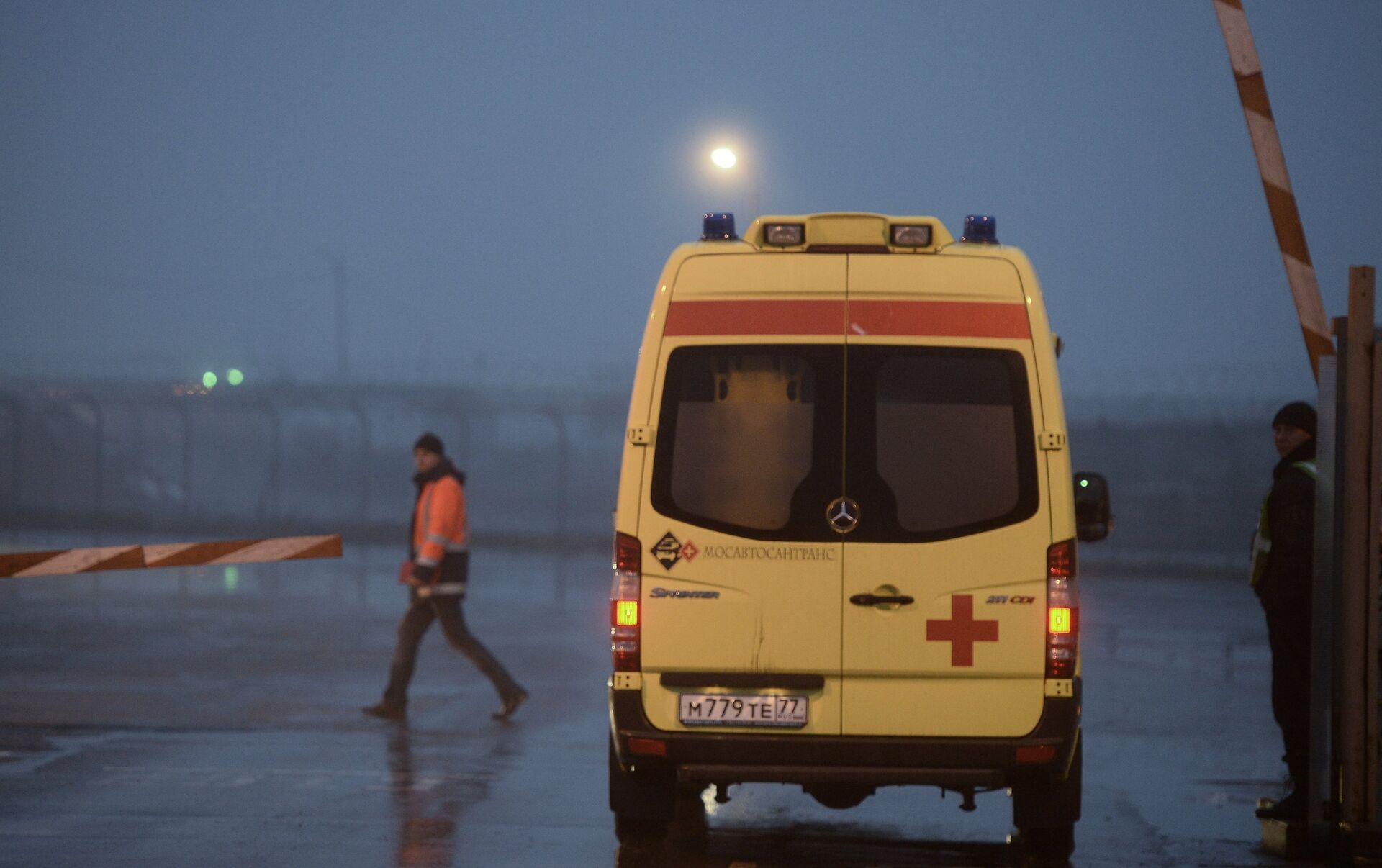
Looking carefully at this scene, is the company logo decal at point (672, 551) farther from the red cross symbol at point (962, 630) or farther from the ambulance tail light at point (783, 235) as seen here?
the ambulance tail light at point (783, 235)

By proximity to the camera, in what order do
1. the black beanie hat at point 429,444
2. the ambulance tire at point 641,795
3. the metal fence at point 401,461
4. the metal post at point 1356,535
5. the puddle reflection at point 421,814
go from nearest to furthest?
the ambulance tire at point 641,795
the puddle reflection at point 421,814
the metal post at point 1356,535
the black beanie hat at point 429,444
the metal fence at point 401,461

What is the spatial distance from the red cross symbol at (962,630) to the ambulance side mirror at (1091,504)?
2.12 feet

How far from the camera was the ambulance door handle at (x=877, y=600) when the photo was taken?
20.6 ft

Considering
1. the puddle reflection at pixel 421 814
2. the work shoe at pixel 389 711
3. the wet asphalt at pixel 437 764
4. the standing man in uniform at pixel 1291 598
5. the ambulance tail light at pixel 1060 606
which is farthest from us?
the work shoe at pixel 389 711

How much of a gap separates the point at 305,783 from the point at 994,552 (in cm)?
417

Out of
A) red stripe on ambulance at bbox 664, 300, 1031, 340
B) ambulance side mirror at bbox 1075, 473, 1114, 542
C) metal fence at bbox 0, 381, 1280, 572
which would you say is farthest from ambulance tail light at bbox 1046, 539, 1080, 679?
metal fence at bbox 0, 381, 1280, 572

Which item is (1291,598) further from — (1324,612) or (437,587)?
(437,587)

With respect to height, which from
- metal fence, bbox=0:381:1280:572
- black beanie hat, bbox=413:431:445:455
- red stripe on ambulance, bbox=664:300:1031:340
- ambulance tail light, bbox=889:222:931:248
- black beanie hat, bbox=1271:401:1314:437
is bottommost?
metal fence, bbox=0:381:1280:572

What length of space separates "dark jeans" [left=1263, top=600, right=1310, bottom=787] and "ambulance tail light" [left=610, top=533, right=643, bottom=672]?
310 centimetres

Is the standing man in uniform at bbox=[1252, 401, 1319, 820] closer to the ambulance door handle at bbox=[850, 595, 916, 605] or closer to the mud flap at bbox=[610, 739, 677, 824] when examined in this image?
the ambulance door handle at bbox=[850, 595, 916, 605]

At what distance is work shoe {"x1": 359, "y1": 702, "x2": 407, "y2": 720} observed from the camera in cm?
1148

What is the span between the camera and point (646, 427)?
6.38 metres

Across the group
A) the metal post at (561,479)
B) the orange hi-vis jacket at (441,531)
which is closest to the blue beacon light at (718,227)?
the orange hi-vis jacket at (441,531)

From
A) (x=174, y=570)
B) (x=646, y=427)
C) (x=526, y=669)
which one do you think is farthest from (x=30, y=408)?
(x=646, y=427)
